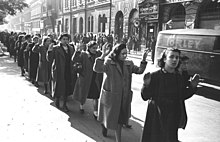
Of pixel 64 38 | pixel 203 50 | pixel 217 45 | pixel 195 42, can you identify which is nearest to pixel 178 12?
pixel 195 42

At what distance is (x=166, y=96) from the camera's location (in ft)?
9.91

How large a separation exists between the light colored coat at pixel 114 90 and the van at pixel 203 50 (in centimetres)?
509

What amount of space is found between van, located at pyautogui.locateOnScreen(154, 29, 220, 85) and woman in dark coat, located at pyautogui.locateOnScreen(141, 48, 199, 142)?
5.59m

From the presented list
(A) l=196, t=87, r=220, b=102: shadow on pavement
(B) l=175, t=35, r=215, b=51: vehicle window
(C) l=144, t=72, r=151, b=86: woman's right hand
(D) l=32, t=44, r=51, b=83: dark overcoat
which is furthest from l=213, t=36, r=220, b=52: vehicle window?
(C) l=144, t=72, r=151, b=86: woman's right hand

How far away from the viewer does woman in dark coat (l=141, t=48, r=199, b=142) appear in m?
2.97

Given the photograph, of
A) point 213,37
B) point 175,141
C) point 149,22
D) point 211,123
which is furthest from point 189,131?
point 149,22

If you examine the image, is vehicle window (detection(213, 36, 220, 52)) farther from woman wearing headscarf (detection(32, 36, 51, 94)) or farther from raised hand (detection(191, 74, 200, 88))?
raised hand (detection(191, 74, 200, 88))

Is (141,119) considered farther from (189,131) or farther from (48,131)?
(48,131)

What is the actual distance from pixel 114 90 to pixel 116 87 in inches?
2.3

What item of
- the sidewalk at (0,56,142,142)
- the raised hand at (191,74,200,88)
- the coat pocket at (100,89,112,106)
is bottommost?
the sidewalk at (0,56,142,142)

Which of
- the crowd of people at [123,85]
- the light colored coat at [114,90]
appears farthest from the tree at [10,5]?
the light colored coat at [114,90]

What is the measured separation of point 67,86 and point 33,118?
1.17 m

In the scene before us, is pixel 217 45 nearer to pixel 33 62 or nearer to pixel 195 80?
pixel 195 80

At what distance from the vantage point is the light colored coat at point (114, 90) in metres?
3.90
